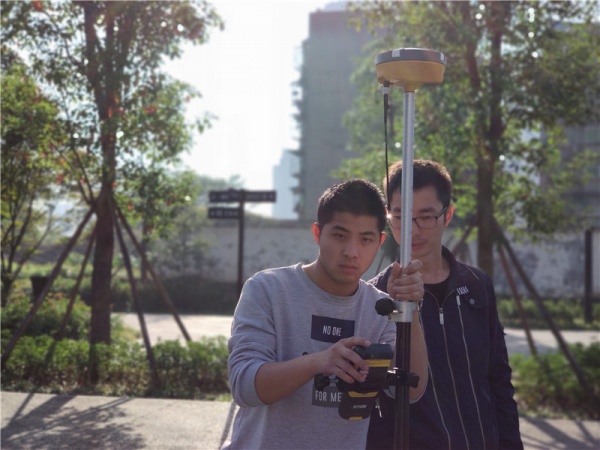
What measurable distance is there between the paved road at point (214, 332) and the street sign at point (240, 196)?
13.4 feet

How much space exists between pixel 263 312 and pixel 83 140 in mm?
7145

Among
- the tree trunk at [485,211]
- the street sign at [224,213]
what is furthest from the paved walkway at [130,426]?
the street sign at [224,213]

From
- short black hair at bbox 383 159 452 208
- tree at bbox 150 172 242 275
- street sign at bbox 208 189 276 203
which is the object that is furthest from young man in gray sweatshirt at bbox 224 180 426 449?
tree at bbox 150 172 242 275

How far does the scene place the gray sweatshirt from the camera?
7.60 ft

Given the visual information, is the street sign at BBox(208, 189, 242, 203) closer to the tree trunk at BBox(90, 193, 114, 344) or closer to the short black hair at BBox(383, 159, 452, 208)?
the tree trunk at BBox(90, 193, 114, 344)

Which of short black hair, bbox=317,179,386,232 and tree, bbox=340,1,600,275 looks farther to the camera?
tree, bbox=340,1,600,275

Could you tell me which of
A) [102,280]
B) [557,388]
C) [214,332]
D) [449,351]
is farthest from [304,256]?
[449,351]

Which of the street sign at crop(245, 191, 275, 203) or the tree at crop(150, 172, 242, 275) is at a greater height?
the street sign at crop(245, 191, 275, 203)

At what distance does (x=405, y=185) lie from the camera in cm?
231

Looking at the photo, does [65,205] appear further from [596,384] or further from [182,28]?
[596,384]

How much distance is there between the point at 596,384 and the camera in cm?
859

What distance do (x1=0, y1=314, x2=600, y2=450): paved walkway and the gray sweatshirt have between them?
3740 millimetres

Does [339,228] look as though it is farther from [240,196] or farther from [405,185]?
[240,196]

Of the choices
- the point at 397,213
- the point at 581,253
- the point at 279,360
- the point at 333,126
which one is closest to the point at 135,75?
the point at 397,213
